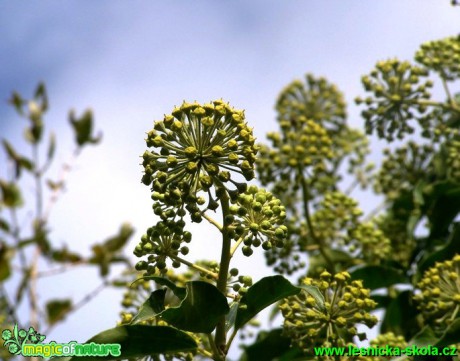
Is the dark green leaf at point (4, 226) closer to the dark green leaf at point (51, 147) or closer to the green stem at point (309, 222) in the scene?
the dark green leaf at point (51, 147)

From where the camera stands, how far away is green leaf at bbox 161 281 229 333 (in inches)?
150

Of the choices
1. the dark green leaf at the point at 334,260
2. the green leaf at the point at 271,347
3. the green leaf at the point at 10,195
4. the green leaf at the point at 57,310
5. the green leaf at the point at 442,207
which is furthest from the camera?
the dark green leaf at the point at 334,260

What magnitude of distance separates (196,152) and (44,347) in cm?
133

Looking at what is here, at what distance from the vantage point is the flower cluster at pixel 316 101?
9243 millimetres

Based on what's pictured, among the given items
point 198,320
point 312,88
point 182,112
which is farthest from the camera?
point 312,88

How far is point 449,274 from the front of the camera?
579 cm

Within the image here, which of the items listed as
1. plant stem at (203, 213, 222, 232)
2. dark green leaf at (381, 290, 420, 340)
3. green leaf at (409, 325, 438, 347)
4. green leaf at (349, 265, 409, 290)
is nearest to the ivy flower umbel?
plant stem at (203, 213, 222, 232)

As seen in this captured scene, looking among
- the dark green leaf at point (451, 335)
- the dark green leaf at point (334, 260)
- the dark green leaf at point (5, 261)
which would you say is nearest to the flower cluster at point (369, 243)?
the dark green leaf at point (334, 260)

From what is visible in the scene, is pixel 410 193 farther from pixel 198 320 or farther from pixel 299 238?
pixel 198 320

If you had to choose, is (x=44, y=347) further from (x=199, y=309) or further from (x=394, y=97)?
(x=394, y=97)

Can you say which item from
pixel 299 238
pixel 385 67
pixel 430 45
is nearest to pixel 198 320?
pixel 299 238

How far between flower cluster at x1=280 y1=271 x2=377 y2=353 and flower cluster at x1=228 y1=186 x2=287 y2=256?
2.85 ft

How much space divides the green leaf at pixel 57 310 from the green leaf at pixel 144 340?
1.66ft

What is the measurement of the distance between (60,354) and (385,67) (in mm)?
5102
